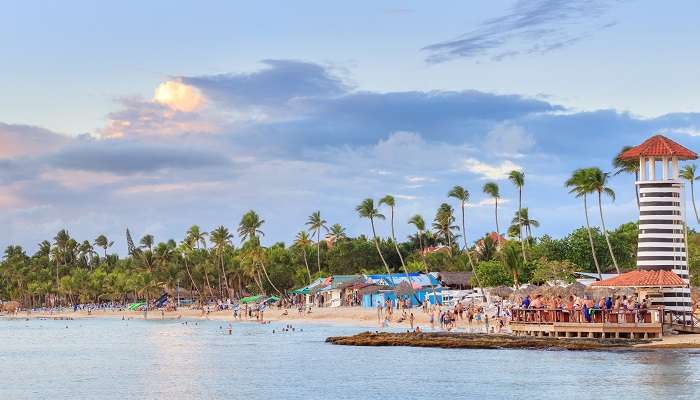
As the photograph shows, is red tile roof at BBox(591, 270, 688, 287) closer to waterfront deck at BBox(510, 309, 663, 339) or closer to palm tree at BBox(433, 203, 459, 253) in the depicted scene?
waterfront deck at BBox(510, 309, 663, 339)

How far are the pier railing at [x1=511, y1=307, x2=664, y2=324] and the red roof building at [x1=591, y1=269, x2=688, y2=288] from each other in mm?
1356

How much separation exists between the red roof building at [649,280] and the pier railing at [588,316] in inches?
53.4

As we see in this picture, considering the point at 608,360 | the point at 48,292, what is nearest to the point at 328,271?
the point at 48,292

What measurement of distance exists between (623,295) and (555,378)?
1255 centimetres

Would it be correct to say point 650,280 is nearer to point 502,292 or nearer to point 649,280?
point 649,280

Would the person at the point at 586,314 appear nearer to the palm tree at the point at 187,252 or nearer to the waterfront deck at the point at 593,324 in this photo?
the waterfront deck at the point at 593,324

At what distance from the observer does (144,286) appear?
6102 inches

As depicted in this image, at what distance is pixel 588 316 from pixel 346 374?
14253 mm

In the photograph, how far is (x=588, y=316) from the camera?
53.9 m

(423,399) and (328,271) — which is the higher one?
(328,271)

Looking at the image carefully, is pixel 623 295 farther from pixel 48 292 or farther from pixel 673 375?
pixel 48 292

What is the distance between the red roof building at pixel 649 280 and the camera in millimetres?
51156

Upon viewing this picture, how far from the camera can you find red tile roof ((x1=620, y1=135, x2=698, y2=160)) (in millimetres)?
52500

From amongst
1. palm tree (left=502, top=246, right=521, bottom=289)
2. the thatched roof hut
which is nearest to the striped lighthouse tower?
palm tree (left=502, top=246, right=521, bottom=289)
